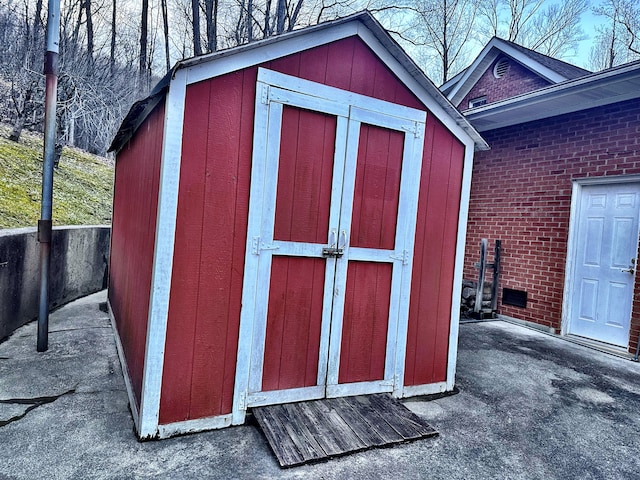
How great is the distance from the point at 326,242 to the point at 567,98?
4072mm

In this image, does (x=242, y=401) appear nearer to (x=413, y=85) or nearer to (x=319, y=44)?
(x=319, y=44)

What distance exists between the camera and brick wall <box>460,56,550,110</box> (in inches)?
306

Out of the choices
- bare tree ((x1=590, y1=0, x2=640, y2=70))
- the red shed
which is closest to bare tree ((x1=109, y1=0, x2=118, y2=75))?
the red shed

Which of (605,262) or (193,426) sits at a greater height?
(605,262)

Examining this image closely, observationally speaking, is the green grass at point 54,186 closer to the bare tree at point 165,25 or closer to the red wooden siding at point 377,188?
the red wooden siding at point 377,188

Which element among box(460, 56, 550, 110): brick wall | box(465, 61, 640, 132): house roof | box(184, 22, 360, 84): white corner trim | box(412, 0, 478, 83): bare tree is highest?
box(412, 0, 478, 83): bare tree

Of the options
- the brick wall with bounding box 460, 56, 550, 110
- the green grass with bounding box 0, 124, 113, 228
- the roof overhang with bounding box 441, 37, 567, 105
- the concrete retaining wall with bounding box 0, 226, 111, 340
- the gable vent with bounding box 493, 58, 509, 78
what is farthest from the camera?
the gable vent with bounding box 493, 58, 509, 78

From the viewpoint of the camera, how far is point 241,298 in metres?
2.60

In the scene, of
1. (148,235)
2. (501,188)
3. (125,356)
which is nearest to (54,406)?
(125,356)

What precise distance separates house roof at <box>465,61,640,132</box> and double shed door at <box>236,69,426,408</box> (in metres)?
2.70

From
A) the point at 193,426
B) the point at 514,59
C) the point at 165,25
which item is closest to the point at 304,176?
the point at 193,426

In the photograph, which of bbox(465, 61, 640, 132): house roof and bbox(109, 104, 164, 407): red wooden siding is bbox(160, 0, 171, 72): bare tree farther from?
bbox(109, 104, 164, 407): red wooden siding

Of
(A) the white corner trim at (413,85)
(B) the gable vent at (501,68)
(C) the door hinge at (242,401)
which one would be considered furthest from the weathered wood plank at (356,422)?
(B) the gable vent at (501,68)

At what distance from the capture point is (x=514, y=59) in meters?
8.01
